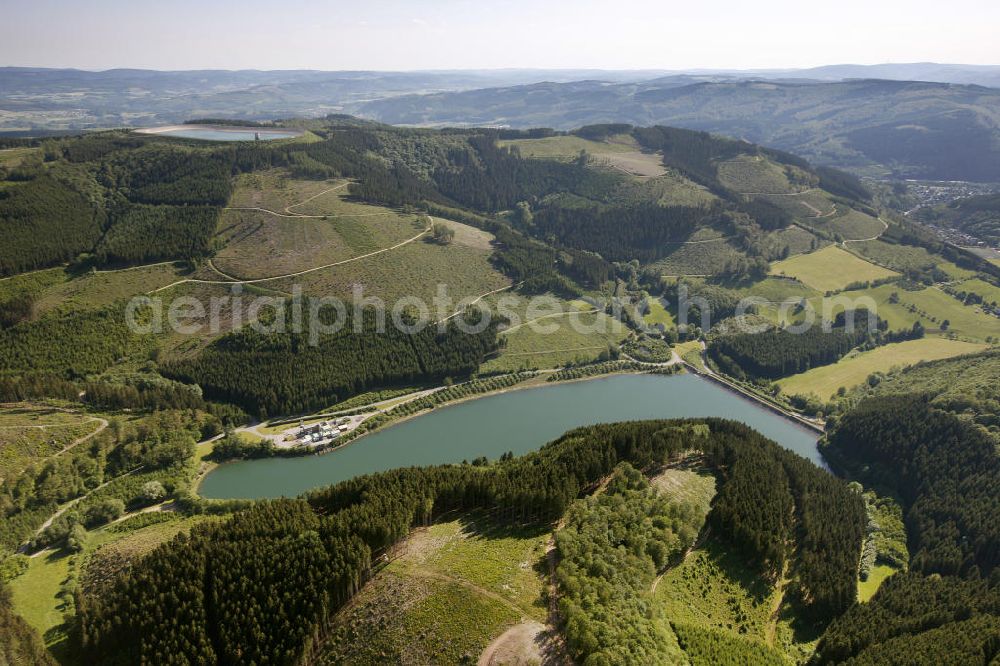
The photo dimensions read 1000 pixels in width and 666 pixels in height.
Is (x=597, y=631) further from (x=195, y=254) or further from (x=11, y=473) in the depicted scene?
(x=195, y=254)

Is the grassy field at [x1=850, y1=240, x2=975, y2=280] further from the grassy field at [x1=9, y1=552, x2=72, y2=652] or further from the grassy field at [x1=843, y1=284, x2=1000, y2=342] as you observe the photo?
the grassy field at [x1=9, y1=552, x2=72, y2=652]

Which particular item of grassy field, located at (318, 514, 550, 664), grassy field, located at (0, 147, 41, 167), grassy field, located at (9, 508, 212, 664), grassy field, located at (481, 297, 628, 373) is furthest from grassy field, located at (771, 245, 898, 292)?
grassy field, located at (0, 147, 41, 167)

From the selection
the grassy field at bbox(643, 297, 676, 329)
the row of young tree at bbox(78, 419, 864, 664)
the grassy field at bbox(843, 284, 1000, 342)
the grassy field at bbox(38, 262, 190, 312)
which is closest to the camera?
the row of young tree at bbox(78, 419, 864, 664)

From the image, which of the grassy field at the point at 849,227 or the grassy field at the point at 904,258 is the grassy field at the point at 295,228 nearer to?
the grassy field at the point at 849,227

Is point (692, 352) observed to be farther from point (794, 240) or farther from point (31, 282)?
point (31, 282)

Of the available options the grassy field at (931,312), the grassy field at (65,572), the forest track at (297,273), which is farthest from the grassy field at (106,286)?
the grassy field at (931,312)
